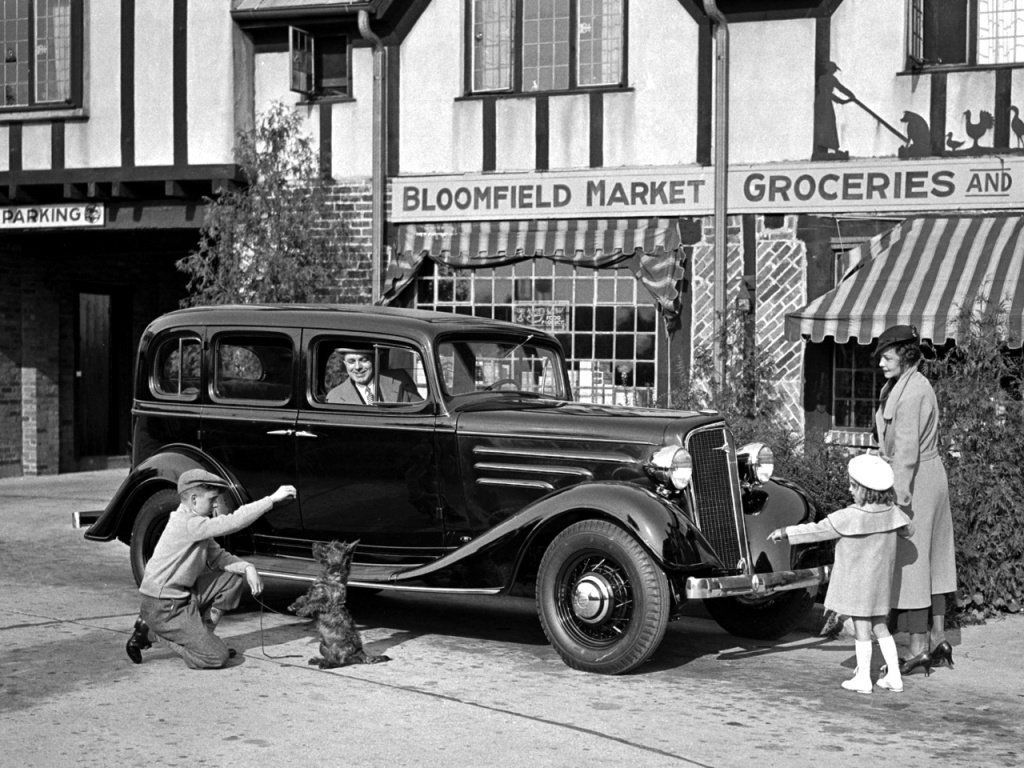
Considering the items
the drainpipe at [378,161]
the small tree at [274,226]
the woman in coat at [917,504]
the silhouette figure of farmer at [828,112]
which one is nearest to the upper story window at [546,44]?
the drainpipe at [378,161]

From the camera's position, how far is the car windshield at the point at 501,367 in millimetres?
8133

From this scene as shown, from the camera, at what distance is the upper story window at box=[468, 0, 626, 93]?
13766mm

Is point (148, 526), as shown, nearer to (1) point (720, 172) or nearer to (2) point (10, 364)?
(1) point (720, 172)

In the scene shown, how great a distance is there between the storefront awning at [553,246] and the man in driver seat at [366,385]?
219 inches

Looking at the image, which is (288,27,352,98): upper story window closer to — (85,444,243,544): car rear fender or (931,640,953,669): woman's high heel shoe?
(85,444,243,544): car rear fender

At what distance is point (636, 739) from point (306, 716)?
1.43 m

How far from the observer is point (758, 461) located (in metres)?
7.95

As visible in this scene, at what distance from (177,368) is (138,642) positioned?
94.5 inches

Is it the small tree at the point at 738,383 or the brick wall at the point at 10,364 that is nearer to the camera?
the small tree at the point at 738,383

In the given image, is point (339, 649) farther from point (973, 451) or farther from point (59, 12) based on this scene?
point (59, 12)

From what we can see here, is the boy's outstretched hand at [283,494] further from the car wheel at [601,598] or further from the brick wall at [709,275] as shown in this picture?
the brick wall at [709,275]

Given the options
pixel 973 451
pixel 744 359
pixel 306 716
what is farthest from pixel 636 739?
pixel 744 359

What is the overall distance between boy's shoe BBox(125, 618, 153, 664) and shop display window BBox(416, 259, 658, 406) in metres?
6.91

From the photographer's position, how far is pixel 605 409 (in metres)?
7.90
